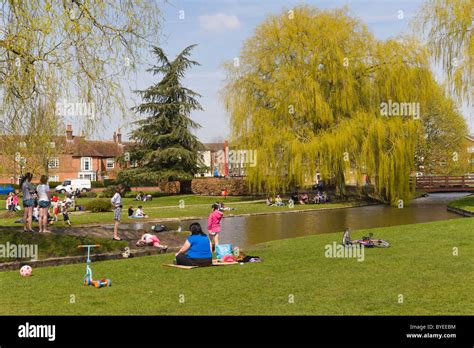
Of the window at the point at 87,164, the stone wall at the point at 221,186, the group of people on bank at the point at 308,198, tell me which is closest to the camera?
the group of people on bank at the point at 308,198

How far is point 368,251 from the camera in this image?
53.3 ft

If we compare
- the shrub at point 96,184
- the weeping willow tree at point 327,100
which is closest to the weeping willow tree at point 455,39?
the weeping willow tree at point 327,100

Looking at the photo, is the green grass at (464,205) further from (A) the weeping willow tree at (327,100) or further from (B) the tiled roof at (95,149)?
(B) the tiled roof at (95,149)

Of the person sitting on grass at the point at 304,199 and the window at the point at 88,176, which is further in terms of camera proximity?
the window at the point at 88,176

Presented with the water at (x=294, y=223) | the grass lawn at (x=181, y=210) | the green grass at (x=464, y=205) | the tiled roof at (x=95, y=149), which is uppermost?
the tiled roof at (x=95, y=149)

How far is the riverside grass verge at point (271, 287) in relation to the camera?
30.4ft

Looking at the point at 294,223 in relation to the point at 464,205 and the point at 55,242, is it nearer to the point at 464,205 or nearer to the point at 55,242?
the point at 464,205

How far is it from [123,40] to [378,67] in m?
32.2

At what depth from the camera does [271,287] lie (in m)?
11.1

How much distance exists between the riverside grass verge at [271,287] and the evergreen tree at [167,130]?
4329 cm

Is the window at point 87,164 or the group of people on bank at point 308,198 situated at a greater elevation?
the window at point 87,164

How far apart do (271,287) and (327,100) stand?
35.0m

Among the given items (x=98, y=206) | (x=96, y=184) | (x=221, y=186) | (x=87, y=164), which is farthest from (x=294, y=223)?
(x=87, y=164)

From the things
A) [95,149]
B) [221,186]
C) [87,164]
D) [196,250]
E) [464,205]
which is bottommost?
[464,205]
